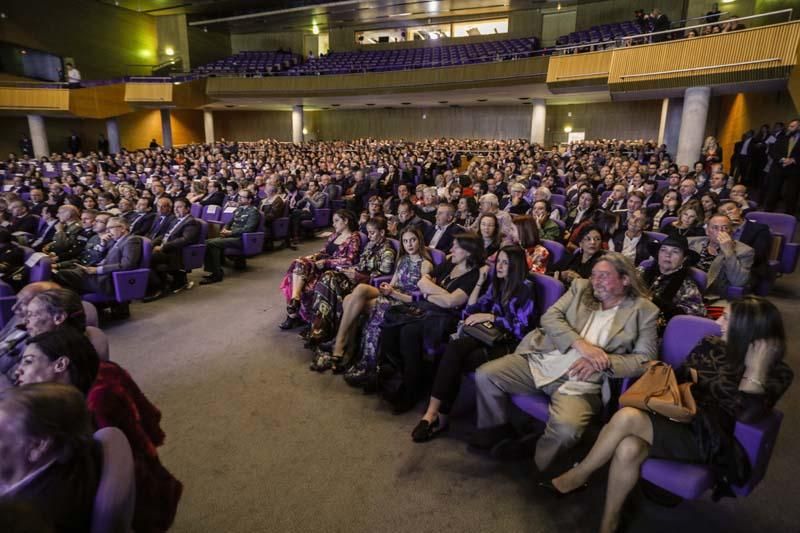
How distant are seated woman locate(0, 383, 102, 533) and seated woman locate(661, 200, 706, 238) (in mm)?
4091

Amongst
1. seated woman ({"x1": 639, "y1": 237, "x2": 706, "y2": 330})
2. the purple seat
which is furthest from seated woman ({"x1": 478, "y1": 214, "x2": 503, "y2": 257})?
the purple seat

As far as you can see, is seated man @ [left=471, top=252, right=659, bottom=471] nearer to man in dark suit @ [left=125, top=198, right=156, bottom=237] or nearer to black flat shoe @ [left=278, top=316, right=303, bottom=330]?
black flat shoe @ [left=278, top=316, right=303, bottom=330]

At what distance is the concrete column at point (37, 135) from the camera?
15992 mm

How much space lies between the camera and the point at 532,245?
3.33 meters

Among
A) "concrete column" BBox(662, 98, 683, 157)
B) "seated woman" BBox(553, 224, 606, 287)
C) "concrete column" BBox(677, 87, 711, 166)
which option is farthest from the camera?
"concrete column" BBox(662, 98, 683, 157)

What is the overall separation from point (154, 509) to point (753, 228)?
4.40 metres

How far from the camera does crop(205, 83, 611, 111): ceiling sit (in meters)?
15.9

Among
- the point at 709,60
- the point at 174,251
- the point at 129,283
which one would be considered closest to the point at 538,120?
the point at 709,60

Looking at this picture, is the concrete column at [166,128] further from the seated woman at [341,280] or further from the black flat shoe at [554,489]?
the black flat shoe at [554,489]

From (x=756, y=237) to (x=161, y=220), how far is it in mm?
5756

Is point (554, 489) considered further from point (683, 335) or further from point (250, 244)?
point (250, 244)

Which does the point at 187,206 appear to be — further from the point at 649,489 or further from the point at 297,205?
the point at 649,489

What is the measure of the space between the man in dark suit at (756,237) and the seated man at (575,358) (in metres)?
2.26

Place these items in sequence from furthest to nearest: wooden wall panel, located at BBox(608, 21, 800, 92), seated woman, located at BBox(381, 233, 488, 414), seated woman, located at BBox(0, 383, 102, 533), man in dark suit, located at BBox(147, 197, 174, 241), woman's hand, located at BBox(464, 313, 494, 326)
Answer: wooden wall panel, located at BBox(608, 21, 800, 92), man in dark suit, located at BBox(147, 197, 174, 241), seated woman, located at BBox(381, 233, 488, 414), woman's hand, located at BBox(464, 313, 494, 326), seated woman, located at BBox(0, 383, 102, 533)
